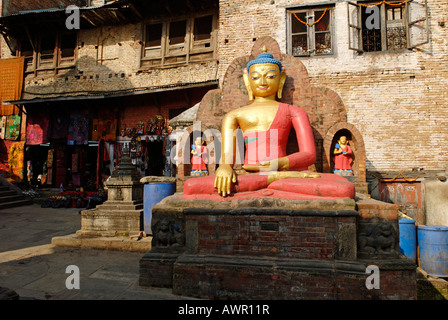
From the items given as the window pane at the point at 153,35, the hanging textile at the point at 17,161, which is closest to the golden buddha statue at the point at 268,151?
the window pane at the point at 153,35

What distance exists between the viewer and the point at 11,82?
13.5 meters

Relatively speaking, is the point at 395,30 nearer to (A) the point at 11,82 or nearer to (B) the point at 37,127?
(B) the point at 37,127

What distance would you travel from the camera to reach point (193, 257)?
3.26 meters

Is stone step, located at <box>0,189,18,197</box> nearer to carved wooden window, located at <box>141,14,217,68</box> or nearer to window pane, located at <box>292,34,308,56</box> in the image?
carved wooden window, located at <box>141,14,217,68</box>

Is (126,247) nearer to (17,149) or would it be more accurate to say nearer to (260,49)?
(260,49)

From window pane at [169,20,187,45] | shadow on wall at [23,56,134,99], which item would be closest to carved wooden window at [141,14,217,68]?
window pane at [169,20,187,45]

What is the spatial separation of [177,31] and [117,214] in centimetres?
924

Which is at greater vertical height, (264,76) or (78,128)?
(78,128)

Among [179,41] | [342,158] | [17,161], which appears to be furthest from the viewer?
[17,161]

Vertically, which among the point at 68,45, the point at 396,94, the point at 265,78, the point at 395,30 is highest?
the point at 68,45

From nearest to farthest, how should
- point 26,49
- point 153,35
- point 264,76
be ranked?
1. point 264,76
2. point 153,35
3. point 26,49

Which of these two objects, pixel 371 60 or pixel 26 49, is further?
pixel 26 49

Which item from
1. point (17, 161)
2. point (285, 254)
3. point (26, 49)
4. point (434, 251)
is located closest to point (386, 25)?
point (434, 251)

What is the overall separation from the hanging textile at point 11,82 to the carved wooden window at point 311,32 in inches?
531
